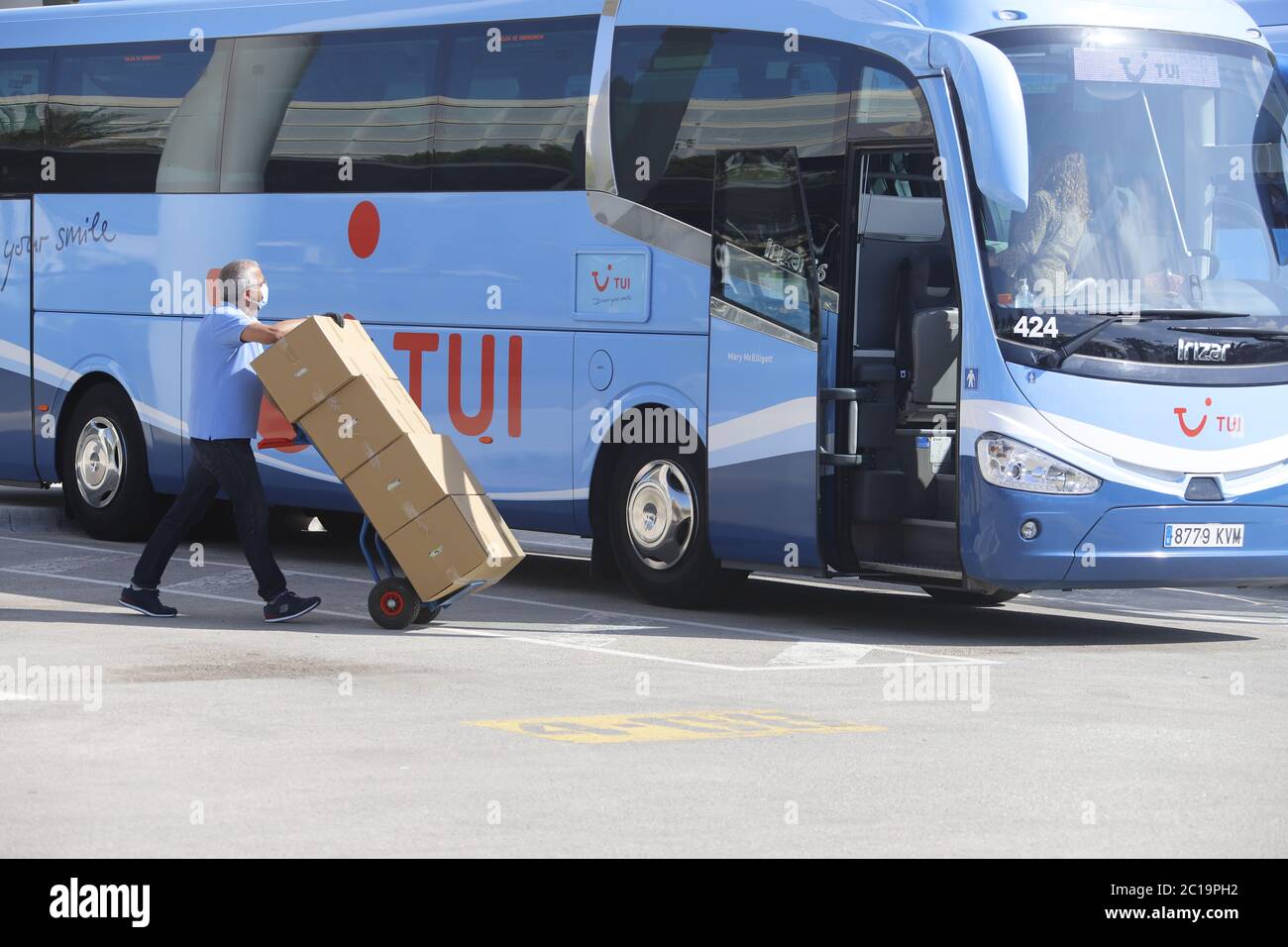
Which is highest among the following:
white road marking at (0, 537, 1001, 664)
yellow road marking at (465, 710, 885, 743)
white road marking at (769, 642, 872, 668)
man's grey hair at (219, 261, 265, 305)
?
man's grey hair at (219, 261, 265, 305)

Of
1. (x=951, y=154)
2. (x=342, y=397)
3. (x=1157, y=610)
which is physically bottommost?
(x=1157, y=610)

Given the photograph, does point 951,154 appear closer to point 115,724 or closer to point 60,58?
point 115,724

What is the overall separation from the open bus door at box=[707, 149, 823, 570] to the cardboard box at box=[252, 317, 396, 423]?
220cm

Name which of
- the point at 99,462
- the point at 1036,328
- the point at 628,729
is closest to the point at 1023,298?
the point at 1036,328

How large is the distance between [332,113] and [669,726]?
309 inches

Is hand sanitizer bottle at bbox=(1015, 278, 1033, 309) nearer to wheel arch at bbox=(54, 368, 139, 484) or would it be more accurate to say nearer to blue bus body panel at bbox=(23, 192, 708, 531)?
blue bus body panel at bbox=(23, 192, 708, 531)

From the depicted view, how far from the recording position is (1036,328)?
12.6 m

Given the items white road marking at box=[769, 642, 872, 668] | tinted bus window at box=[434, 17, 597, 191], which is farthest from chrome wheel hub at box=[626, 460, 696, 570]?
tinted bus window at box=[434, 17, 597, 191]

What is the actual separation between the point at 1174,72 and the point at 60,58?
9180 mm

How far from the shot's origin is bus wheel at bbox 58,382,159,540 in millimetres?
17719

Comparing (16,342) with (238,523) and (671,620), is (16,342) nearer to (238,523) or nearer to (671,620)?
(238,523)

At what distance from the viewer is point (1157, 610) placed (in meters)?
15.8

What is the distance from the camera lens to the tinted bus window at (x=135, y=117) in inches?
674
